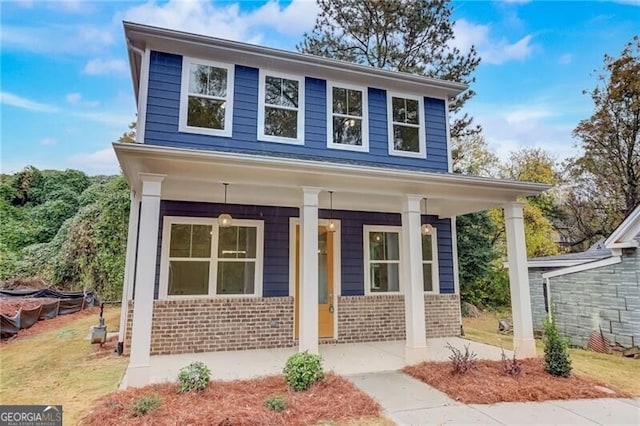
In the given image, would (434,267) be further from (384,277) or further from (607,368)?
(607,368)

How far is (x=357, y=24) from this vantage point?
13.8 m

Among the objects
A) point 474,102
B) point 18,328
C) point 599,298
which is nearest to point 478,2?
point 474,102

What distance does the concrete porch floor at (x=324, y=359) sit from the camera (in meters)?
5.35

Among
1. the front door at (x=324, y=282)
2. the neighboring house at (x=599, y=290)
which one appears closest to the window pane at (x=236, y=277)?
the front door at (x=324, y=282)

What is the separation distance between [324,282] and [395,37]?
424 inches

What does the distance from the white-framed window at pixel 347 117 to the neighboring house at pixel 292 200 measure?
3 centimetres

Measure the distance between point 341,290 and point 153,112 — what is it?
502cm

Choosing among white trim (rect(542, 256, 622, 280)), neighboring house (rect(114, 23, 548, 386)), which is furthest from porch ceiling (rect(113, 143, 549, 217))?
white trim (rect(542, 256, 622, 280))

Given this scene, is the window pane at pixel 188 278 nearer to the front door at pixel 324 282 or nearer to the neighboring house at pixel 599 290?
the front door at pixel 324 282

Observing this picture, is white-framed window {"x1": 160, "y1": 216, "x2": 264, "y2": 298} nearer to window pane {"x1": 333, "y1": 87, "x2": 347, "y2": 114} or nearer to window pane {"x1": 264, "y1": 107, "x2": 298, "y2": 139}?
window pane {"x1": 264, "y1": 107, "x2": 298, "y2": 139}

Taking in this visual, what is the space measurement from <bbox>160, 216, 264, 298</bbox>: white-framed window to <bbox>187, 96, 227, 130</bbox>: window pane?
5.92 feet

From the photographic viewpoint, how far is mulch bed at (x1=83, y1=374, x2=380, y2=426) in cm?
348

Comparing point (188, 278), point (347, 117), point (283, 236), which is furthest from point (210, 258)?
point (347, 117)

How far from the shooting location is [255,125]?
271 inches
